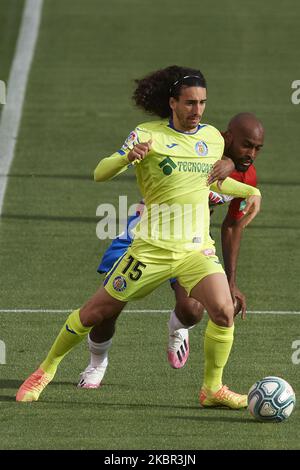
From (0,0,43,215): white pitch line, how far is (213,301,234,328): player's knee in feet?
27.3

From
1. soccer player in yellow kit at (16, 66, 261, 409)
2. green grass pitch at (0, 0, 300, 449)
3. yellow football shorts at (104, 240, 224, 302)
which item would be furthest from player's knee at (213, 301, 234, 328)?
green grass pitch at (0, 0, 300, 449)

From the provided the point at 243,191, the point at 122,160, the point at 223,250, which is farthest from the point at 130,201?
the point at 122,160

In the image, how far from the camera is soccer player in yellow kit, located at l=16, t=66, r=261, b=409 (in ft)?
33.5

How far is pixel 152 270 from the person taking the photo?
404 inches

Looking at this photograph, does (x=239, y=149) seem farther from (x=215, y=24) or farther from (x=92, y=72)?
(x=215, y=24)

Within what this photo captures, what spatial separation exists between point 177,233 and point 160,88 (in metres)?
1.01

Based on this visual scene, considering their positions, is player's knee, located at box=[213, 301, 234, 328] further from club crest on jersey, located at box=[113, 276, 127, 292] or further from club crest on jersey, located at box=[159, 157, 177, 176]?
club crest on jersey, located at box=[159, 157, 177, 176]

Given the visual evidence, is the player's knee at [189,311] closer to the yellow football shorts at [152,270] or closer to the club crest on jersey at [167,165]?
the yellow football shorts at [152,270]

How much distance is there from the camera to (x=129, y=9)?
2903 centimetres

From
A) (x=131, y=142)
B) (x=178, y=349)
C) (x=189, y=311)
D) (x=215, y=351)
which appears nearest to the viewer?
(x=131, y=142)

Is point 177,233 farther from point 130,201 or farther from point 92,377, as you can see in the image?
point 130,201

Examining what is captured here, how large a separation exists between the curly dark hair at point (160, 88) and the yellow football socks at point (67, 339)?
4.91 feet

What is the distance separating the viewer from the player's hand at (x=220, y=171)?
33.8 feet

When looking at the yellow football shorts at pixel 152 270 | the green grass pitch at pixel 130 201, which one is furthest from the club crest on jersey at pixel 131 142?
the green grass pitch at pixel 130 201
